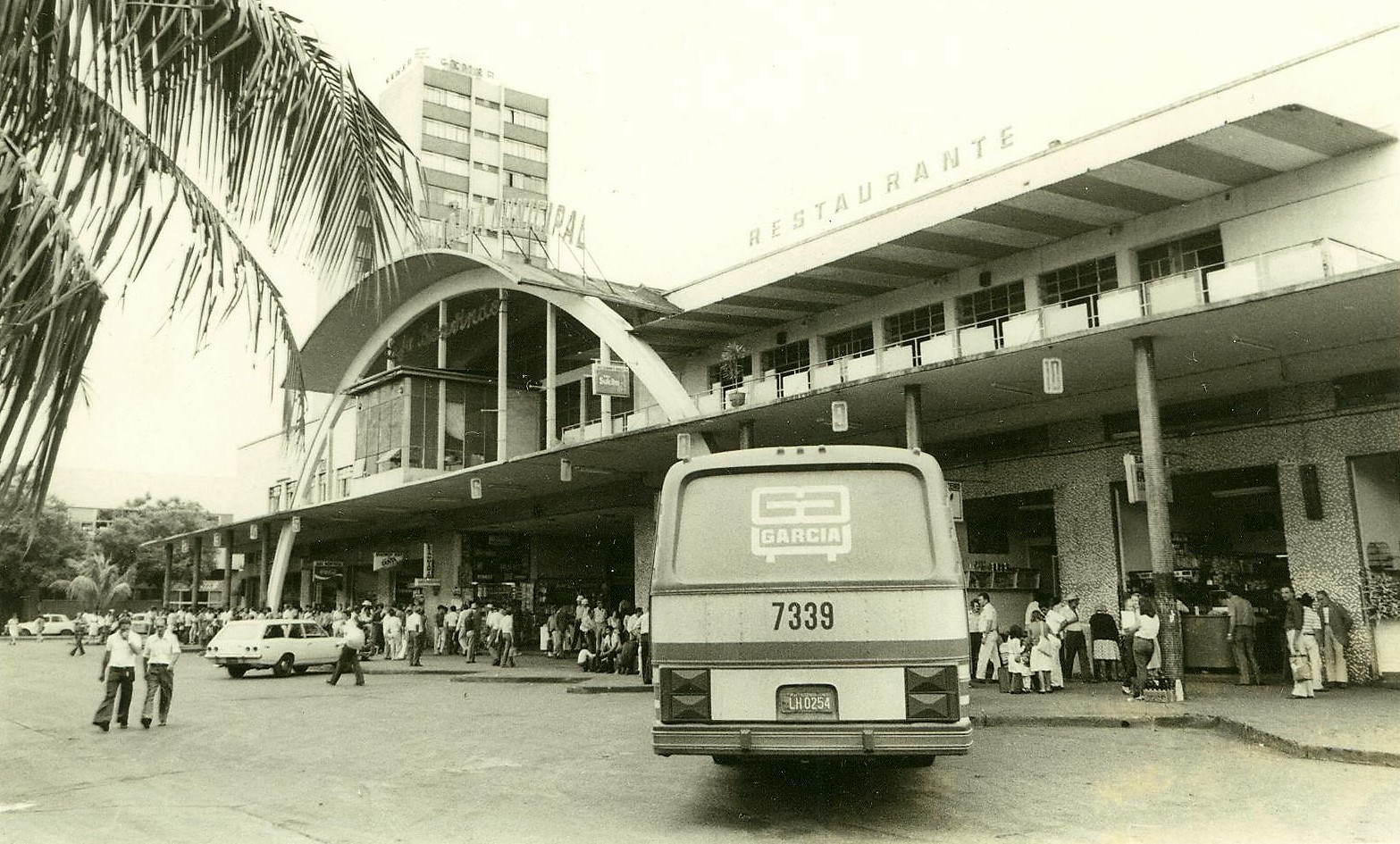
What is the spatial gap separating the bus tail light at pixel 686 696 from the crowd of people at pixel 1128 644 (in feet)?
24.5

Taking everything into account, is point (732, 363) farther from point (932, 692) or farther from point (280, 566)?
point (280, 566)

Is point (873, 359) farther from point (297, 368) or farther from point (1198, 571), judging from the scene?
point (297, 368)

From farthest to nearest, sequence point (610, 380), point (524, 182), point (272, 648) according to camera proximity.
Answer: point (524, 182) < point (610, 380) < point (272, 648)

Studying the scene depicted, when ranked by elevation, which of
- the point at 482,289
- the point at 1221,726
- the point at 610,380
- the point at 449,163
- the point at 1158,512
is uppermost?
the point at 449,163

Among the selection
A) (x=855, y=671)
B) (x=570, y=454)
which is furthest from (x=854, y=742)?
(x=570, y=454)

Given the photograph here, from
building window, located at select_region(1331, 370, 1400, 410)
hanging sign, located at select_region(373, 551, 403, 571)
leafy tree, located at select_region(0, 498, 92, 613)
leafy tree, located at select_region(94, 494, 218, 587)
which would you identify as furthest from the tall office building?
building window, located at select_region(1331, 370, 1400, 410)

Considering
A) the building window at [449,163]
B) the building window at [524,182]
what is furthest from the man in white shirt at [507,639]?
the building window at [524,182]

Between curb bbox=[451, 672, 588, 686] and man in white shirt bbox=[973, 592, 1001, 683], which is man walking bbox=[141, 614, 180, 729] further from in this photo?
man in white shirt bbox=[973, 592, 1001, 683]

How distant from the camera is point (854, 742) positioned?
6883mm

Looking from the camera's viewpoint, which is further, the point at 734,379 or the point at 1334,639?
the point at 734,379

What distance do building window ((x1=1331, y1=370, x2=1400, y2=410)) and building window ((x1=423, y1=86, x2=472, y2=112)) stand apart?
71219mm

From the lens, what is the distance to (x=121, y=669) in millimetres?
13594

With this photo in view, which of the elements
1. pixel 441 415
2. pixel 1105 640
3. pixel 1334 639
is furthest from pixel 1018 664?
pixel 441 415

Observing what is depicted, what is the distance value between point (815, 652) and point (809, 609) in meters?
0.30
